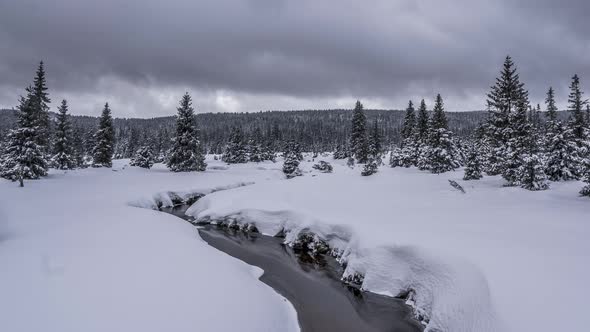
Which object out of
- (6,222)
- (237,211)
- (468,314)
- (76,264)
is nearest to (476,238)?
(468,314)

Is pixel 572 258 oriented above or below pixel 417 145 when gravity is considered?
below

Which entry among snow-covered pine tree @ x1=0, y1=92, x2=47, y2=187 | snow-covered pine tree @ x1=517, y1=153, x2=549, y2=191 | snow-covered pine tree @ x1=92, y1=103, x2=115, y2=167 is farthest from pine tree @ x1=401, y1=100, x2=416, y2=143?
snow-covered pine tree @ x1=0, y1=92, x2=47, y2=187

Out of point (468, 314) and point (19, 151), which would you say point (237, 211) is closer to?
point (468, 314)

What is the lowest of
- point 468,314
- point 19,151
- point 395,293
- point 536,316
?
point 395,293

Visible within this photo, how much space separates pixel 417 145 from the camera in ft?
156

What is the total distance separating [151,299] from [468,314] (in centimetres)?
838

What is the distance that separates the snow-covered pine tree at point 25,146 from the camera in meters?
31.3

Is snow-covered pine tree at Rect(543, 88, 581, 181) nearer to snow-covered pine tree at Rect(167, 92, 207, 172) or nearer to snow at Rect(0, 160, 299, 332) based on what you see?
snow at Rect(0, 160, 299, 332)

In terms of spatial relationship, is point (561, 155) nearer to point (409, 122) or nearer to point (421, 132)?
point (421, 132)

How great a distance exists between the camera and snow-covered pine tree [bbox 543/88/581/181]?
21.5 metres

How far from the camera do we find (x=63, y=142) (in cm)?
4216

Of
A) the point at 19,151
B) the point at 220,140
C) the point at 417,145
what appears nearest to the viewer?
the point at 19,151

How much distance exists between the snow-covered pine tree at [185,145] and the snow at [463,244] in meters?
22.8

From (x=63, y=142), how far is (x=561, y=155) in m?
55.6
